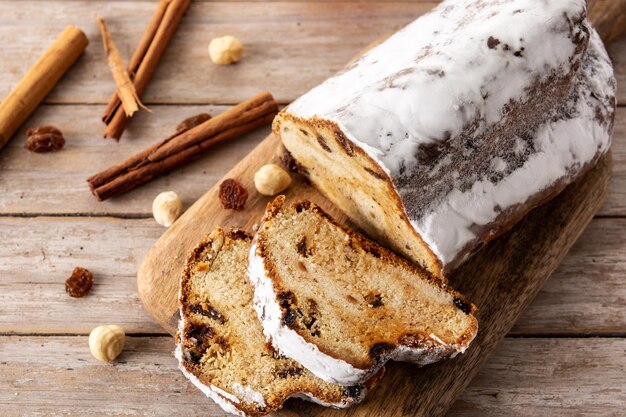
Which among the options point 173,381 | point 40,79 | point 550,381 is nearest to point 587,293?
point 550,381

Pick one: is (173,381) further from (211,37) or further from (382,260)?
(211,37)

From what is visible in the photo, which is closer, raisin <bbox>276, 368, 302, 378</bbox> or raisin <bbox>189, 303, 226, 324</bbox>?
raisin <bbox>276, 368, 302, 378</bbox>

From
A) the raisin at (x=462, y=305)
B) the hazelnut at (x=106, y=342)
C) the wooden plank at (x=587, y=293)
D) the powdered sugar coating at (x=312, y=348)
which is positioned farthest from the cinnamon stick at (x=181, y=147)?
the wooden plank at (x=587, y=293)

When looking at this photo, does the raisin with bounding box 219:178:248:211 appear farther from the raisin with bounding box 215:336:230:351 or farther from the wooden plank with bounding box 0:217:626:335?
the raisin with bounding box 215:336:230:351

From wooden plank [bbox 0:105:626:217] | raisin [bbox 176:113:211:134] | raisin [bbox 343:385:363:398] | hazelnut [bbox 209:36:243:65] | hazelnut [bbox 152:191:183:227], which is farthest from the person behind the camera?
hazelnut [bbox 209:36:243:65]

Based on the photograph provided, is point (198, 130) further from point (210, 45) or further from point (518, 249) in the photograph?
point (518, 249)

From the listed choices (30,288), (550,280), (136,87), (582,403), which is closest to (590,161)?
(550,280)

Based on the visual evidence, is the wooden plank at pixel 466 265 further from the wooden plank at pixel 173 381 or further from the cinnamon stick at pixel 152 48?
the cinnamon stick at pixel 152 48

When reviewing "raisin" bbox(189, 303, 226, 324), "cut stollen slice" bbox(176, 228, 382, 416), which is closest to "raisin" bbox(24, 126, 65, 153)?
"cut stollen slice" bbox(176, 228, 382, 416)
